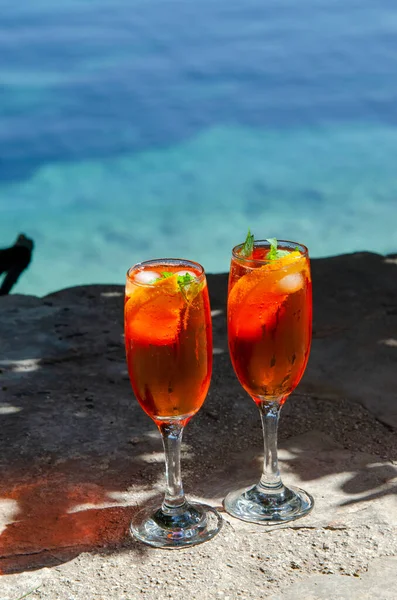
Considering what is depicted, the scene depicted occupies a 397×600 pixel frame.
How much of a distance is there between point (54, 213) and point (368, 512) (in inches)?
288

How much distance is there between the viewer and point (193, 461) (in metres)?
2.76

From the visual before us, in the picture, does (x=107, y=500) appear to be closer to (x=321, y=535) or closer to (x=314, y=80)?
(x=321, y=535)

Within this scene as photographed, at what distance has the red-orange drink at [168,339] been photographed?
2045 mm

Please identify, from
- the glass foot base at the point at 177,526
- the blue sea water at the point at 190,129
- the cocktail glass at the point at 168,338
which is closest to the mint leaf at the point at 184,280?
the cocktail glass at the point at 168,338

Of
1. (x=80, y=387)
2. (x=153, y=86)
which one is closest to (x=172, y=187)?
(x=153, y=86)

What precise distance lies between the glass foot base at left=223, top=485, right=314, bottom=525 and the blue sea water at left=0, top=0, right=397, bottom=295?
203 inches

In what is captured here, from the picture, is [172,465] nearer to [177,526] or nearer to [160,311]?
[177,526]

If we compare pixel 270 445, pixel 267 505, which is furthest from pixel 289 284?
Answer: pixel 267 505

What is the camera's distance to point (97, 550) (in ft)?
7.36

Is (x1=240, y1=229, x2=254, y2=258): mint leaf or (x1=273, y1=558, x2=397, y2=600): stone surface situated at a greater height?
(x1=240, y1=229, x2=254, y2=258): mint leaf

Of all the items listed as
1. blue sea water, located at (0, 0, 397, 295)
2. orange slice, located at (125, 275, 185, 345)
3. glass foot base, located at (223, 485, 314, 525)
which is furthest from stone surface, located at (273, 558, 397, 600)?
blue sea water, located at (0, 0, 397, 295)

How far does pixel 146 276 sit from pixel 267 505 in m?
0.73

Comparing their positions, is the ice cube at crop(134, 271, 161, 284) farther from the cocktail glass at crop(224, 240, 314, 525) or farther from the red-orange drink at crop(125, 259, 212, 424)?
the cocktail glass at crop(224, 240, 314, 525)

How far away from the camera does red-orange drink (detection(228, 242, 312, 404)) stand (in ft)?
7.05
